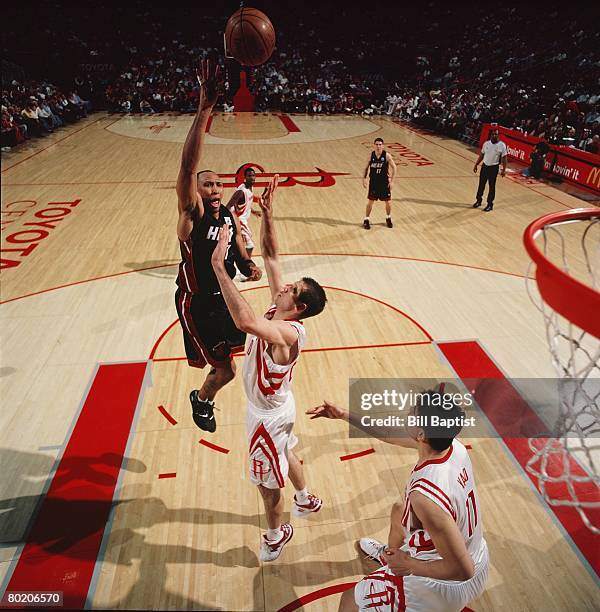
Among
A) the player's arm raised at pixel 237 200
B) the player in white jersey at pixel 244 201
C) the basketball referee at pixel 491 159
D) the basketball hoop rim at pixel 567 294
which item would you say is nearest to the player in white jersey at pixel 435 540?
the basketball hoop rim at pixel 567 294

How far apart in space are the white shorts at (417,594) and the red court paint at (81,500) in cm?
166

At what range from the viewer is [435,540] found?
186 centimetres

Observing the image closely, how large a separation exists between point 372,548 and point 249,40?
16.9ft

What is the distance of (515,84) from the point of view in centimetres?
2212

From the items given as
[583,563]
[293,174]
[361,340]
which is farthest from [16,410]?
[293,174]

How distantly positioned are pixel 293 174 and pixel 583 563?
10297mm

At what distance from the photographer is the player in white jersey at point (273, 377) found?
2.37 m

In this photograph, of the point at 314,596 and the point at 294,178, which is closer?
the point at 314,596

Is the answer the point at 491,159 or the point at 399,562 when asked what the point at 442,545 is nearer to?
the point at 399,562

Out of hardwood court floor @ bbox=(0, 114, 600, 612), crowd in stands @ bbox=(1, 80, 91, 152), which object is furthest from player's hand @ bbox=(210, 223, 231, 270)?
crowd in stands @ bbox=(1, 80, 91, 152)

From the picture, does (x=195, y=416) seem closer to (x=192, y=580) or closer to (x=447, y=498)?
(x=192, y=580)

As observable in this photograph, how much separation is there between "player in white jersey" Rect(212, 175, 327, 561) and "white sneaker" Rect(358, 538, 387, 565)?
0.45 m

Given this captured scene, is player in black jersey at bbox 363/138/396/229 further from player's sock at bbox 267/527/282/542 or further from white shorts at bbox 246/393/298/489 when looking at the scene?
player's sock at bbox 267/527/282/542

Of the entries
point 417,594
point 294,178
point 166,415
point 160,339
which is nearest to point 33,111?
point 294,178
